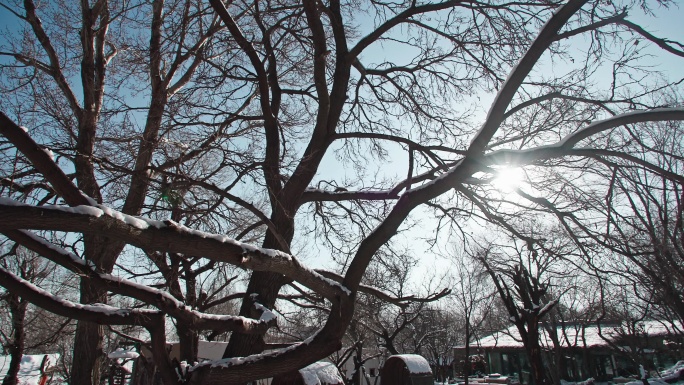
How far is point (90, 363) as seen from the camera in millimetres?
7355

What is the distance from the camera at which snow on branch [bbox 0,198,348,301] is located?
2.51m

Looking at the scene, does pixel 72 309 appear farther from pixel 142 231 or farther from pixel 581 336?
pixel 581 336

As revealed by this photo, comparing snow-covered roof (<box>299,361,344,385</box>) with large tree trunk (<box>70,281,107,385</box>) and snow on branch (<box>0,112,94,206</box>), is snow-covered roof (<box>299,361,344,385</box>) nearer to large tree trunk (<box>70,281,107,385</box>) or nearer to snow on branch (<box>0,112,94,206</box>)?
large tree trunk (<box>70,281,107,385</box>)

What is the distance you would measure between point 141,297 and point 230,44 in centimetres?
397

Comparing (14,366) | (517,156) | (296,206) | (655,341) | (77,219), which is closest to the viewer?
(77,219)

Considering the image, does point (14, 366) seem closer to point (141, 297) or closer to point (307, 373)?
point (307, 373)

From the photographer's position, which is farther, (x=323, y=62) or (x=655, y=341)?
(x=655, y=341)

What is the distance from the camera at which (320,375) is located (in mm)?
7395

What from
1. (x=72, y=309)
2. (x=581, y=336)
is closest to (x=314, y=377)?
(x=72, y=309)

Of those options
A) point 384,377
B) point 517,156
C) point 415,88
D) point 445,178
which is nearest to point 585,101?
point 517,156

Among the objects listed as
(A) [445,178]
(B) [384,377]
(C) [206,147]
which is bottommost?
(B) [384,377]

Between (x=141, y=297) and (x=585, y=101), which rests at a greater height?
(x=585, y=101)

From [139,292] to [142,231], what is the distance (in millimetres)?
1302

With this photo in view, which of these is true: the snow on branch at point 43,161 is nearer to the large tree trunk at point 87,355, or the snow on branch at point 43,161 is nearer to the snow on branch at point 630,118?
the snow on branch at point 630,118
